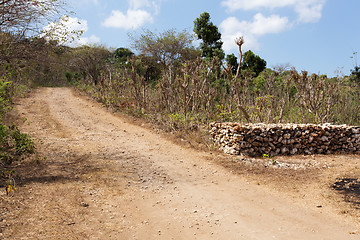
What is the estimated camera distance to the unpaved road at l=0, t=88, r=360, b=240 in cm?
405

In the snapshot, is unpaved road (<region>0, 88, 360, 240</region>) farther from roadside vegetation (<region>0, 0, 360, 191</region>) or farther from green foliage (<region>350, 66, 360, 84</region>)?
green foliage (<region>350, 66, 360, 84</region>)

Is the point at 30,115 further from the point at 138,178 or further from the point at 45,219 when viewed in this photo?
the point at 45,219

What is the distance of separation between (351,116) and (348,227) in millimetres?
9555

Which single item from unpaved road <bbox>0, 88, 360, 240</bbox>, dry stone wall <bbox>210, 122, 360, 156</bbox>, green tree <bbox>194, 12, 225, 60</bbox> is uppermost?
green tree <bbox>194, 12, 225, 60</bbox>

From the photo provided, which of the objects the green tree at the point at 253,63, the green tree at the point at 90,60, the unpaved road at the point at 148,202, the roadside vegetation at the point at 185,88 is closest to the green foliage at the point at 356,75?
the roadside vegetation at the point at 185,88

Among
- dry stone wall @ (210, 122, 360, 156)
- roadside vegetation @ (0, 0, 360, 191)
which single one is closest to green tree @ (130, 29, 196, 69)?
roadside vegetation @ (0, 0, 360, 191)

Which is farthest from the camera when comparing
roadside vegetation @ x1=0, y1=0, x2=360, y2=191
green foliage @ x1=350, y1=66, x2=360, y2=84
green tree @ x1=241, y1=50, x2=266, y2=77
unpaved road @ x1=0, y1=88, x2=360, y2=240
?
green tree @ x1=241, y1=50, x2=266, y2=77

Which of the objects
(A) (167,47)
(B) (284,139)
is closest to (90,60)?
(A) (167,47)

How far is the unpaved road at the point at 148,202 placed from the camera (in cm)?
405

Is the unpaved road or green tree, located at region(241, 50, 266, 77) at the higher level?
green tree, located at region(241, 50, 266, 77)

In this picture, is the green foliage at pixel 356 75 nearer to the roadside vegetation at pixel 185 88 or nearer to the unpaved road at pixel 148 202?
the roadside vegetation at pixel 185 88

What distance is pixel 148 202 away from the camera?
5.15 metres

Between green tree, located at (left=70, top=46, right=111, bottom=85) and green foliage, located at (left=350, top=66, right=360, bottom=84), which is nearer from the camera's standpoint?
green foliage, located at (left=350, top=66, right=360, bottom=84)

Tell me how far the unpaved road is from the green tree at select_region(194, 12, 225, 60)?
16.0 m
